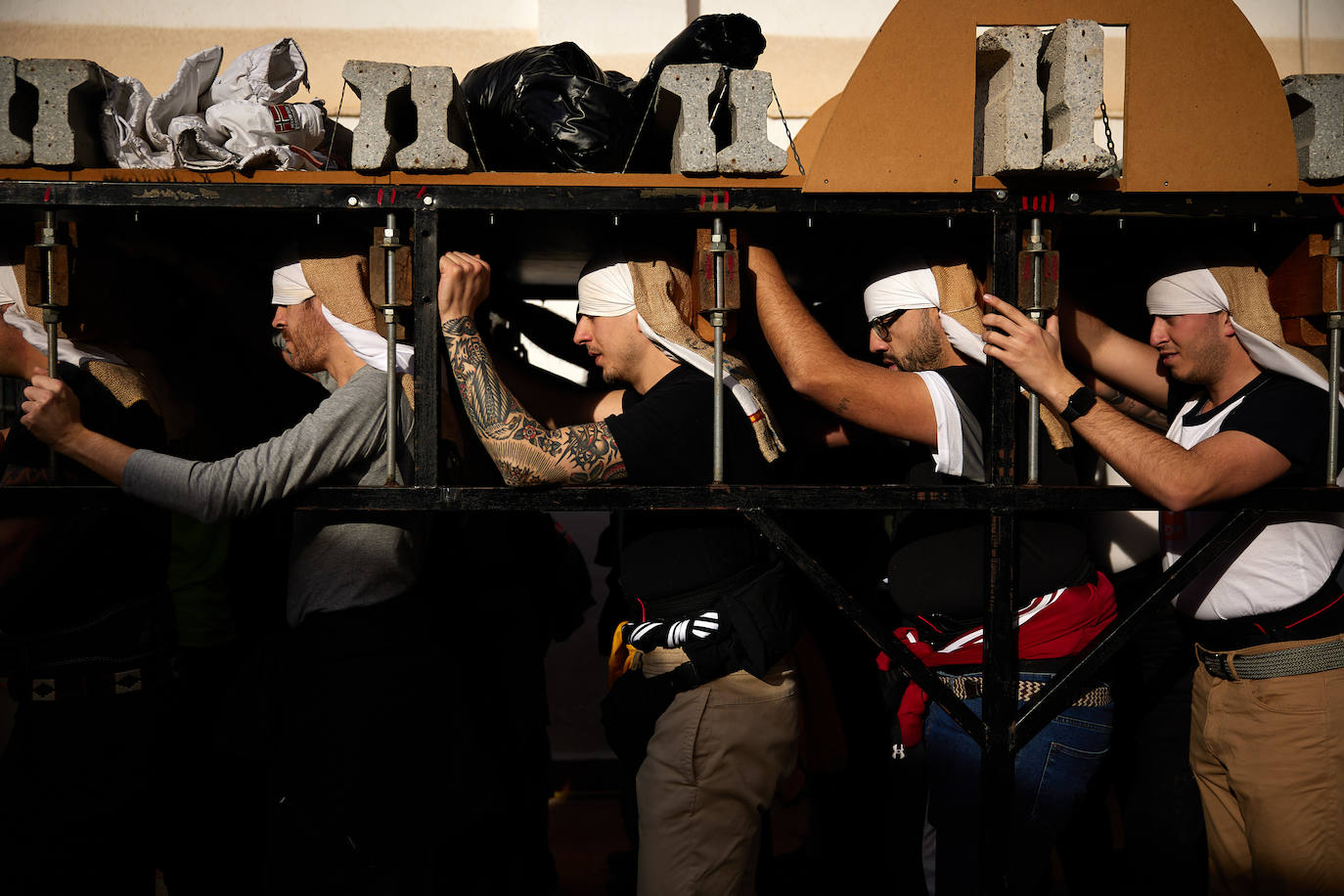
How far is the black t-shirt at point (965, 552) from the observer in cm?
254

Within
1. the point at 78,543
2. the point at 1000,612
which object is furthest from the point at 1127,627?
the point at 78,543

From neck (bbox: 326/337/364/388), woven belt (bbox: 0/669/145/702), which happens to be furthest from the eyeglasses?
woven belt (bbox: 0/669/145/702)

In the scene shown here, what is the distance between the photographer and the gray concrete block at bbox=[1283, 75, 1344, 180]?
2330 mm

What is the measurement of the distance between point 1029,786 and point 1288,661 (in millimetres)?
760

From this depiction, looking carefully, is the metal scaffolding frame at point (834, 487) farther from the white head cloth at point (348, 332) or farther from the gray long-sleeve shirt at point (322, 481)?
the white head cloth at point (348, 332)

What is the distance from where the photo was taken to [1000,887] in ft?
7.77

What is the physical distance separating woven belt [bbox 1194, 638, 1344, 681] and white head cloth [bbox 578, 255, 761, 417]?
5.03ft

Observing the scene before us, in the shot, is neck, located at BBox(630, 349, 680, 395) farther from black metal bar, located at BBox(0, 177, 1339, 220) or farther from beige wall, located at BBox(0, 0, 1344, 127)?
beige wall, located at BBox(0, 0, 1344, 127)

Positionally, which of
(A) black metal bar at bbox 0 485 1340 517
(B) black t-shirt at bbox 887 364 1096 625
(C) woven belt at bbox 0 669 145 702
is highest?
(A) black metal bar at bbox 0 485 1340 517

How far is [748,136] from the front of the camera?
228 cm

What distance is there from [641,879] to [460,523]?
1.30 meters

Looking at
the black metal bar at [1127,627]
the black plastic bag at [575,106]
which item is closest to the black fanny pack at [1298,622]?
the black metal bar at [1127,627]

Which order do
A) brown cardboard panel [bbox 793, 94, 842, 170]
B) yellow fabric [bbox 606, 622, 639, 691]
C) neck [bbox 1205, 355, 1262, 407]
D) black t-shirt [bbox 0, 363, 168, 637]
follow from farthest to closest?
brown cardboard panel [bbox 793, 94, 842, 170]
yellow fabric [bbox 606, 622, 639, 691]
neck [bbox 1205, 355, 1262, 407]
black t-shirt [bbox 0, 363, 168, 637]

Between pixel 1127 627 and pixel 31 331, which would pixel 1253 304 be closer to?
pixel 1127 627
